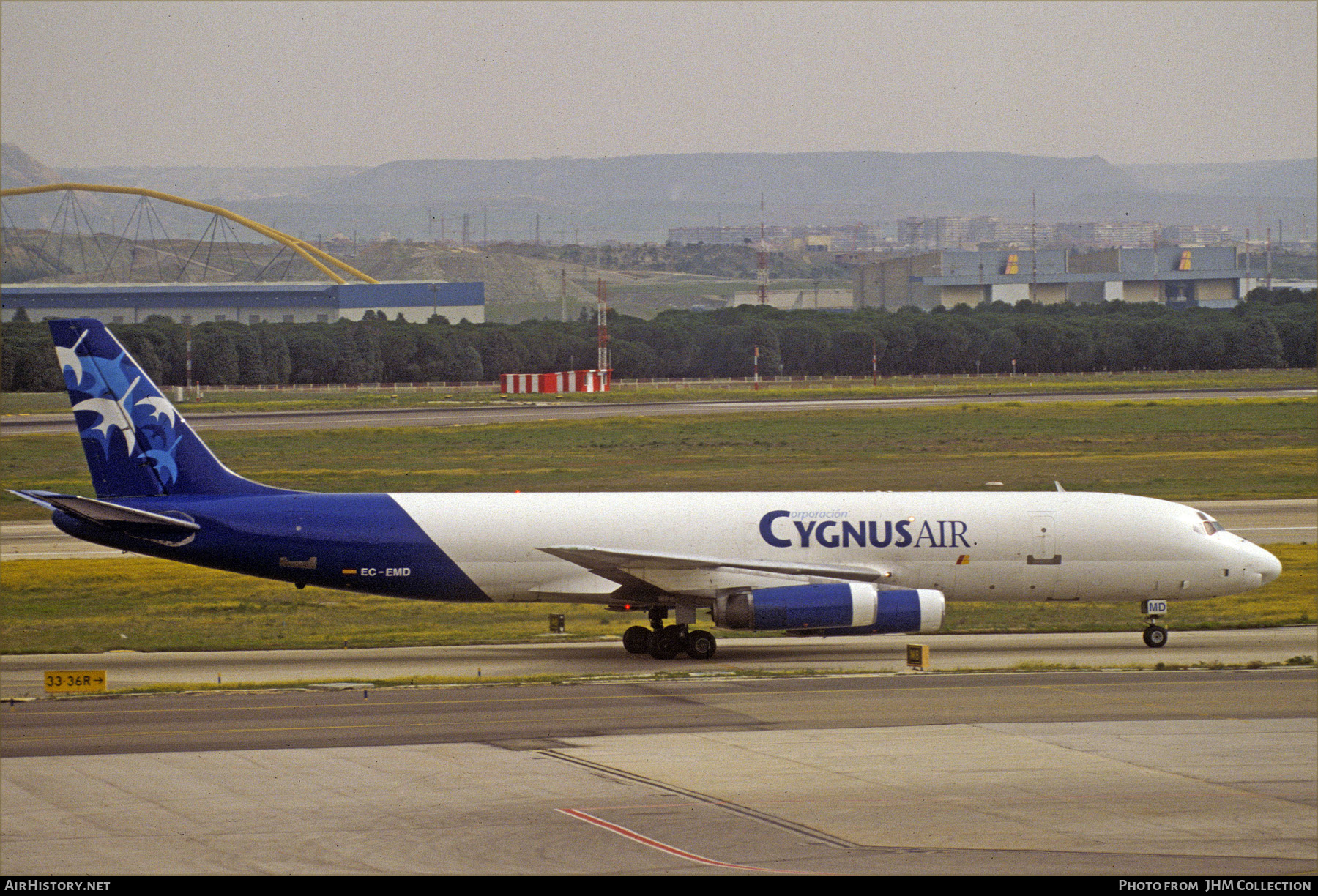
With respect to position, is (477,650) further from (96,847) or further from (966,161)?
(966,161)

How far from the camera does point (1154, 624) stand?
3828cm

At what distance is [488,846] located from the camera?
19391 millimetres

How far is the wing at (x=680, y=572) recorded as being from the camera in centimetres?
3553

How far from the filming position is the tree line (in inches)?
5940

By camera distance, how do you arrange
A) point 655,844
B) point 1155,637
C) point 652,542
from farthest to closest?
point 1155,637, point 652,542, point 655,844

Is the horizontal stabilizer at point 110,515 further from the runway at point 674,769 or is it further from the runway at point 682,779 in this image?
the runway at point 682,779

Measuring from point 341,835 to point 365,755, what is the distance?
5.36 m

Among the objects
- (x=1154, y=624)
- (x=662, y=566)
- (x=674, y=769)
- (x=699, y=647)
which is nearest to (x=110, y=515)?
(x=662, y=566)

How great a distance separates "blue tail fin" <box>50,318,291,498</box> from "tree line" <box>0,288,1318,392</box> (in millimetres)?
108637

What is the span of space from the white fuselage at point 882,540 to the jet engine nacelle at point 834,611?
3.61ft

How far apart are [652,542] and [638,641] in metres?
2.72

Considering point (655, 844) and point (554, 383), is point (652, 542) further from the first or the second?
point (554, 383)
